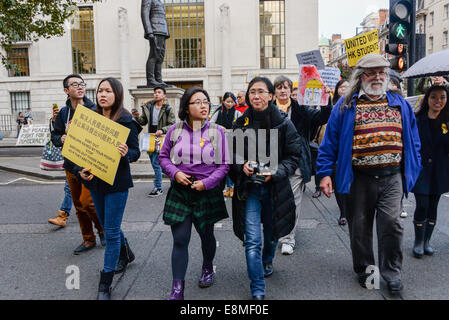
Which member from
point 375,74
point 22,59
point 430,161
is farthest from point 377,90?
point 22,59

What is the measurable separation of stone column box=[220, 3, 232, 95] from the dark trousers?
2360 centimetres

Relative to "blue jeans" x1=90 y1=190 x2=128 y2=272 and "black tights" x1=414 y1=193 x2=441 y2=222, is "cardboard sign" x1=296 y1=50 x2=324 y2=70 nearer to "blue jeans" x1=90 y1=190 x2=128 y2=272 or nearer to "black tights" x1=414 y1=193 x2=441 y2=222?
"black tights" x1=414 y1=193 x2=441 y2=222

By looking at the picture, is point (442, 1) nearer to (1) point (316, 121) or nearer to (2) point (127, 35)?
(2) point (127, 35)

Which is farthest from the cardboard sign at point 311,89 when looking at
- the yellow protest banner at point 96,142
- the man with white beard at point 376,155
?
the yellow protest banner at point 96,142

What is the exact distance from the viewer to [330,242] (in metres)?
4.73

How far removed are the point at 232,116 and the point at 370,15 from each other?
9487cm

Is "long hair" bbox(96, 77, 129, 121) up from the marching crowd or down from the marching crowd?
up

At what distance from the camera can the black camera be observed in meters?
3.12

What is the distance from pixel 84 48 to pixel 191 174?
2765 cm

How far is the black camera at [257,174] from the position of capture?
10.3 feet

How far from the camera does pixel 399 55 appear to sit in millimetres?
7457

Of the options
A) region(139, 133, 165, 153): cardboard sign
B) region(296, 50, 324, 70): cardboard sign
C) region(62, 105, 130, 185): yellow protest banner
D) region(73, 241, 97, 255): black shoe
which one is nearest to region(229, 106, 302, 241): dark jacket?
region(62, 105, 130, 185): yellow protest banner

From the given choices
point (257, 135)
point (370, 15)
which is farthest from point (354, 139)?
point (370, 15)

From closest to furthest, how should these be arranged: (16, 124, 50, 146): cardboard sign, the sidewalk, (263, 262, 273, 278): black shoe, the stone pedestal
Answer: (263, 262, 273, 278): black shoe → the sidewalk → the stone pedestal → (16, 124, 50, 146): cardboard sign
